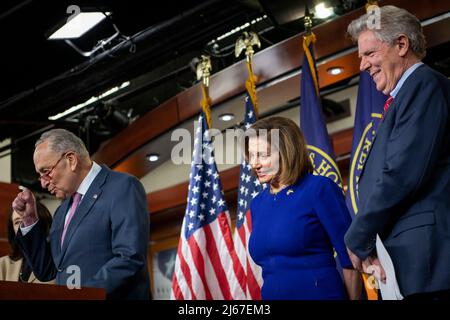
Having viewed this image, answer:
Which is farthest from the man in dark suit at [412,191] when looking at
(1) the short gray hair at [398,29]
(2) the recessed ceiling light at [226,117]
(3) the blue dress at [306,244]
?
(2) the recessed ceiling light at [226,117]

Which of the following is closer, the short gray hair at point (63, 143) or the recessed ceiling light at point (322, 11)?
the short gray hair at point (63, 143)

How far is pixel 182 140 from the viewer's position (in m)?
7.02

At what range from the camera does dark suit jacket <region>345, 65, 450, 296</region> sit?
6.70 ft

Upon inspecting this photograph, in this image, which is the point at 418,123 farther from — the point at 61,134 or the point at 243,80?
the point at 243,80

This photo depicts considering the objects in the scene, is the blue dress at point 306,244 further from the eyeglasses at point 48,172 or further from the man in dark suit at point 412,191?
the eyeglasses at point 48,172

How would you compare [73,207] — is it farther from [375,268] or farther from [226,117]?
[226,117]

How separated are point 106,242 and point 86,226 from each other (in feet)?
0.33

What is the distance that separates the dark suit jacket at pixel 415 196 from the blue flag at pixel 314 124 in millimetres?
1939

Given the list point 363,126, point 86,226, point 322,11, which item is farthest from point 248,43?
point 86,226

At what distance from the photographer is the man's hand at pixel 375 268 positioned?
2.15m

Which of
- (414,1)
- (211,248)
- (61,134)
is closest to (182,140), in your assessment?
(211,248)

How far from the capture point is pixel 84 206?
9.46 feet

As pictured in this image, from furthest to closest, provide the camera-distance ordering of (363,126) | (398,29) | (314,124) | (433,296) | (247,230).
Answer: (247,230) → (314,124) → (363,126) → (398,29) → (433,296)

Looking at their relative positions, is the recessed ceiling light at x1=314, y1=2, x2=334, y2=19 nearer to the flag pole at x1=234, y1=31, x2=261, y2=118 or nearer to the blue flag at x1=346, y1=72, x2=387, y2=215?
the flag pole at x1=234, y1=31, x2=261, y2=118
